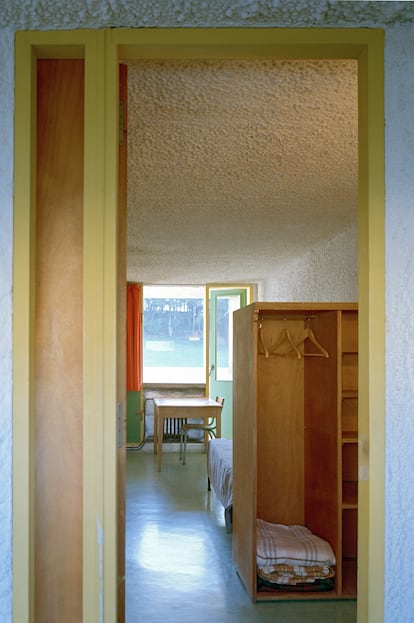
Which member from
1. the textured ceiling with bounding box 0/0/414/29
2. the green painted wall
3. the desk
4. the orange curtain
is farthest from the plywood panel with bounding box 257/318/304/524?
the green painted wall

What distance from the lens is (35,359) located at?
153cm

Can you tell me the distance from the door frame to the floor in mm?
2169

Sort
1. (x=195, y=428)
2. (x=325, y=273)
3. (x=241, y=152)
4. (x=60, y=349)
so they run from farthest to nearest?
(x=195, y=428), (x=325, y=273), (x=241, y=152), (x=60, y=349)

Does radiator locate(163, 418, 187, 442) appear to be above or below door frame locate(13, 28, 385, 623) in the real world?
below

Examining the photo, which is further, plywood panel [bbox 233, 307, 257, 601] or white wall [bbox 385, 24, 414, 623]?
plywood panel [bbox 233, 307, 257, 601]

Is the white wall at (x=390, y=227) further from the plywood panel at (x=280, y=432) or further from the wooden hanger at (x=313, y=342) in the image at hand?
the plywood panel at (x=280, y=432)

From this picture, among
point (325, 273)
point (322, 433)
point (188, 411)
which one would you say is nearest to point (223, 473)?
→ point (322, 433)

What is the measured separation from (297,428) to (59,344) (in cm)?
286

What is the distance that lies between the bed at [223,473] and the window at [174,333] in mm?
2953

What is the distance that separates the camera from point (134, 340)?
8562mm

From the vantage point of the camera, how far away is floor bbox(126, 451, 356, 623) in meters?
3.40

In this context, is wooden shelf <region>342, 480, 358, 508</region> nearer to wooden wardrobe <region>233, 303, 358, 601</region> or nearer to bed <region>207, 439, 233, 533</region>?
wooden wardrobe <region>233, 303, 358, 601</region>

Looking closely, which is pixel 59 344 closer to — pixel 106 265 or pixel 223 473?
pixel 106 265

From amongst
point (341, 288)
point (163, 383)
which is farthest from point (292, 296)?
point (163, 383)
